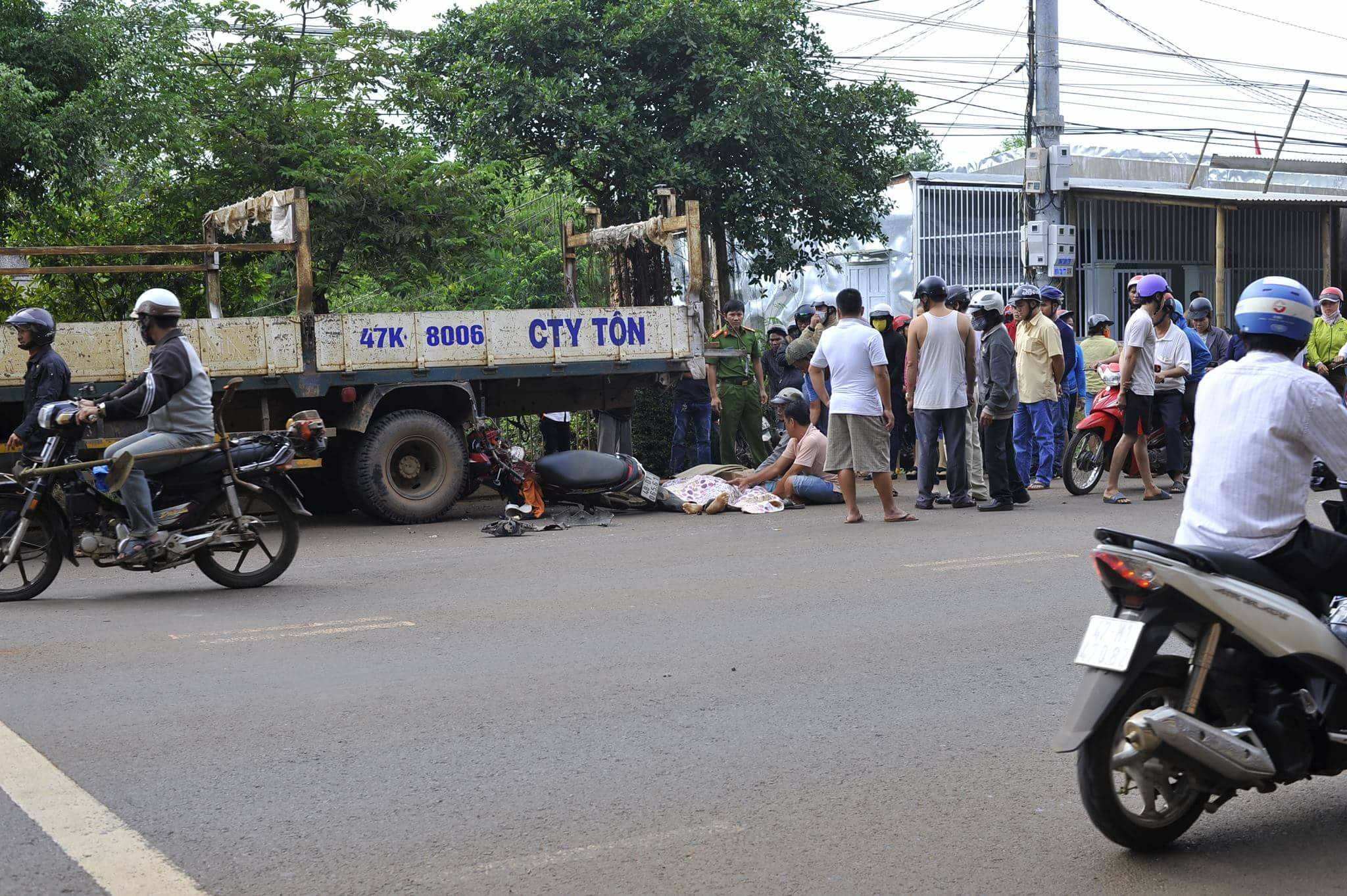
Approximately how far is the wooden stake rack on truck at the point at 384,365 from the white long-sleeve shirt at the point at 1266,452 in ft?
28.8

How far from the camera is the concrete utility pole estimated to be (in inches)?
706

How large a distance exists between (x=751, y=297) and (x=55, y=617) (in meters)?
25.0

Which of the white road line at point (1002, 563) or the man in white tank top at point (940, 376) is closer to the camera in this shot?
the white road line at point (1002, 563)

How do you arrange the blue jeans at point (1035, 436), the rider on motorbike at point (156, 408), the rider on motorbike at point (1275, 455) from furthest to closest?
the blue jeans at point (1035, 436)
the rider on motorbike at point (156, 408)
the rider on motorbike at point (1275, 455)

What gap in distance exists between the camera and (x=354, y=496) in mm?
12289

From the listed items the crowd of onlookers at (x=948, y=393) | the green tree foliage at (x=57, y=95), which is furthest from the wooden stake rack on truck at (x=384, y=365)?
the green tree foliage at (x=57, y=95)

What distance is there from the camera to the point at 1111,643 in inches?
149

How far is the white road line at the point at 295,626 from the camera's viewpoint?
706 cm

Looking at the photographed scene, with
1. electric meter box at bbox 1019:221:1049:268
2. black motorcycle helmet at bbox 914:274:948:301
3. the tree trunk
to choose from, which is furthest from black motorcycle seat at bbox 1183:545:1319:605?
the tree trunk

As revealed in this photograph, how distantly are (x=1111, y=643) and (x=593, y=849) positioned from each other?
4.96 feet

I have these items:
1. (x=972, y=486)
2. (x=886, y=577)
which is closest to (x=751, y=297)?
(x=972, y=486)

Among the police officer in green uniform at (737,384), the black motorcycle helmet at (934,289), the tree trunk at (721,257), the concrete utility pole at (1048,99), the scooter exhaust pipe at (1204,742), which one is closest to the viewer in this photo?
the scooter exhaust pipe at (1204,742)

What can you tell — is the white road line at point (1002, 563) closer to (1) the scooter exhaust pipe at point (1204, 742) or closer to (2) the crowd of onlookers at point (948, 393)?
(2) the crowd of onlookers at point (948, 393)

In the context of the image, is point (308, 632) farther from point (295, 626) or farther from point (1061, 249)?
point (1061, 249)
